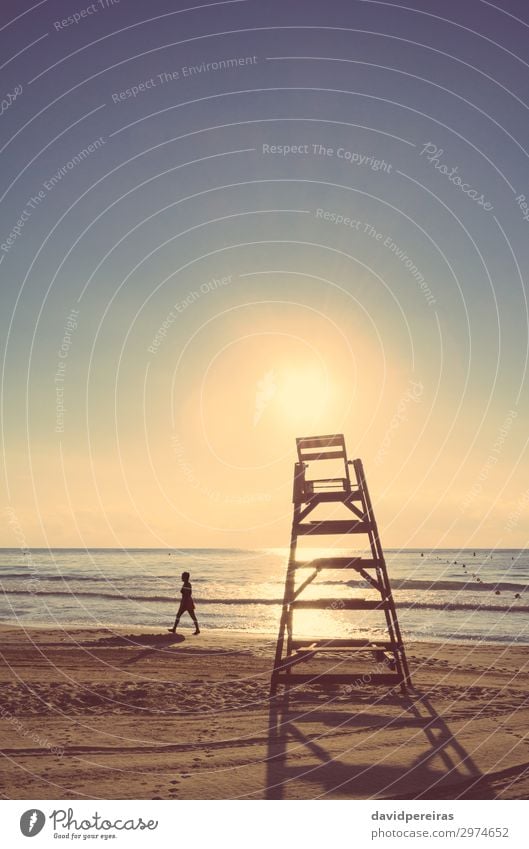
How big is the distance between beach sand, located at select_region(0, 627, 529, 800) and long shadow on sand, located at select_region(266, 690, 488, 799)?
29 millimetres

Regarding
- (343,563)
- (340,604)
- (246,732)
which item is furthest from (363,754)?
(343,563)

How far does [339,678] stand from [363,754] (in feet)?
14.0

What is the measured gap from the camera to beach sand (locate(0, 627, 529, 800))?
8344 millimetres

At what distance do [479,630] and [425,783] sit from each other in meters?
25.3

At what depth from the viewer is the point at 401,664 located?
1482 cm

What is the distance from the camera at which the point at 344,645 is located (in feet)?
46.4

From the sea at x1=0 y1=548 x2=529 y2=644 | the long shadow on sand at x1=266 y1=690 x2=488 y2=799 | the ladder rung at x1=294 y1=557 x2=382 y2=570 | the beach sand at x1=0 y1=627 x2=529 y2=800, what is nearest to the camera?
the long shadow on sand at x1=266 y1=690 x2=488 y2=799

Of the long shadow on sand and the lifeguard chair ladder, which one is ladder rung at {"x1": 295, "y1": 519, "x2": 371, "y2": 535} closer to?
the lifeguard chair ladder

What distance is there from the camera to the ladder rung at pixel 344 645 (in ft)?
46.2

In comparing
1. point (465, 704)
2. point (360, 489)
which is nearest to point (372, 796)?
point (465, 704)

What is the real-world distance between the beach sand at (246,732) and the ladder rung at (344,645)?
28.4 inches

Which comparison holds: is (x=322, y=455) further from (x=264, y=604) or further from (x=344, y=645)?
(x=264, y=604)

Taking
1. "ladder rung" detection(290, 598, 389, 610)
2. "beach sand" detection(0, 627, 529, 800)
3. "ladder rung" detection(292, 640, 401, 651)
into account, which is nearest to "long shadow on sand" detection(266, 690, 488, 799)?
"beach sand" detection(0, 627, 529, 800)

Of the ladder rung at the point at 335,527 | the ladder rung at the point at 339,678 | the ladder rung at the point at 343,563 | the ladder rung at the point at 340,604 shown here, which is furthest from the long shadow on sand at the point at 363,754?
the ladder rung at the point at 335,527
